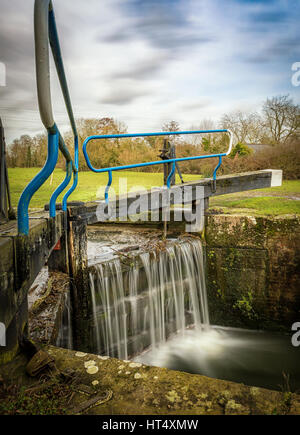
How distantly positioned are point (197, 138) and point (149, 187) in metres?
3.92

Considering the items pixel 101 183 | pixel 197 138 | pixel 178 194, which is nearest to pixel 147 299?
pixel 178 194

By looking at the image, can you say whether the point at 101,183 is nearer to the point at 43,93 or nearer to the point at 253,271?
the point at 253,271

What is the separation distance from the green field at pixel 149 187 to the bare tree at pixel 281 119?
285cm

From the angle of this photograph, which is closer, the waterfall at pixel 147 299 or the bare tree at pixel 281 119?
the waterfall at pixel 147 299

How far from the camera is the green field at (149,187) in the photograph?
249 inches

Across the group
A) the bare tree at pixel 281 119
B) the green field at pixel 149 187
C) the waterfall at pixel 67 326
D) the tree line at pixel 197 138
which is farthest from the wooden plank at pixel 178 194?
the bare tree at pixel 281 119

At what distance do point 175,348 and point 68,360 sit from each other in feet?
12.6

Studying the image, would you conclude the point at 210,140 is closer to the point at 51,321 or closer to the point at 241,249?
the point at 241,249

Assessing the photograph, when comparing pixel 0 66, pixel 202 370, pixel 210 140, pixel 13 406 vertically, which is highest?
pixel 210 140

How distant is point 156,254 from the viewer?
4812mm

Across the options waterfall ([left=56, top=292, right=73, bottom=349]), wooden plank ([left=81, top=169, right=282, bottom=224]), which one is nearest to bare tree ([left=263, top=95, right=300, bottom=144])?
wooden plank ([left=81, top=169, right=282, bottom=224])

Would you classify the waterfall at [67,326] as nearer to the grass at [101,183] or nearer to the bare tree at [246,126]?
the grass at [101,183]

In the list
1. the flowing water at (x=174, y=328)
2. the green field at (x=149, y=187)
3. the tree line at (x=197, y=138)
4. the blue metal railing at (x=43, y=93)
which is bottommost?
the flowing water at (x=174, y=328)
